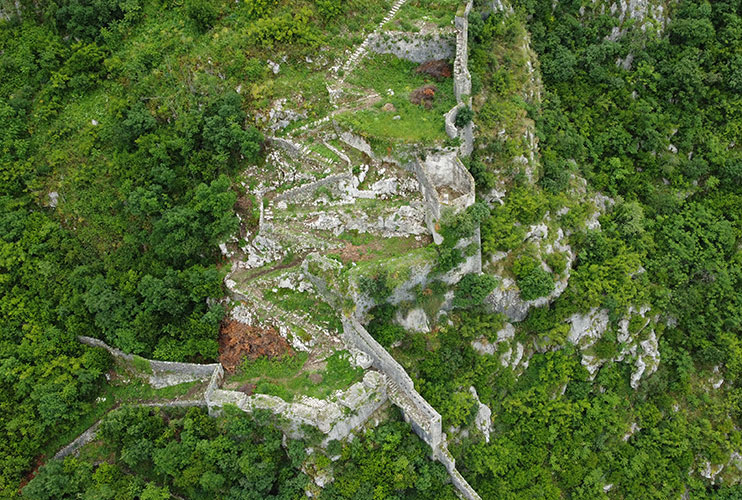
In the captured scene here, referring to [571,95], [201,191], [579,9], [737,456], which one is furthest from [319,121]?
[737,456]

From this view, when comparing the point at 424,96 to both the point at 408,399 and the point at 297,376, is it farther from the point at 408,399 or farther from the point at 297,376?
the point at 297,376

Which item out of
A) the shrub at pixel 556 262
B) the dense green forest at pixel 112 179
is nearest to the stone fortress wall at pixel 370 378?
the dense green forest at pixel 112 179

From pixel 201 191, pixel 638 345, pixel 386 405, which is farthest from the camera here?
pixel 638 345

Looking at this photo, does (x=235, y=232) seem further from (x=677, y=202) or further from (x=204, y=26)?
(x=677, y=202)

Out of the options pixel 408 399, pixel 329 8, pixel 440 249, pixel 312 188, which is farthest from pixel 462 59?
pixel 408 399

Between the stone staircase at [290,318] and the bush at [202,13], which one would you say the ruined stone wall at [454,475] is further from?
the bush at [202,13]
